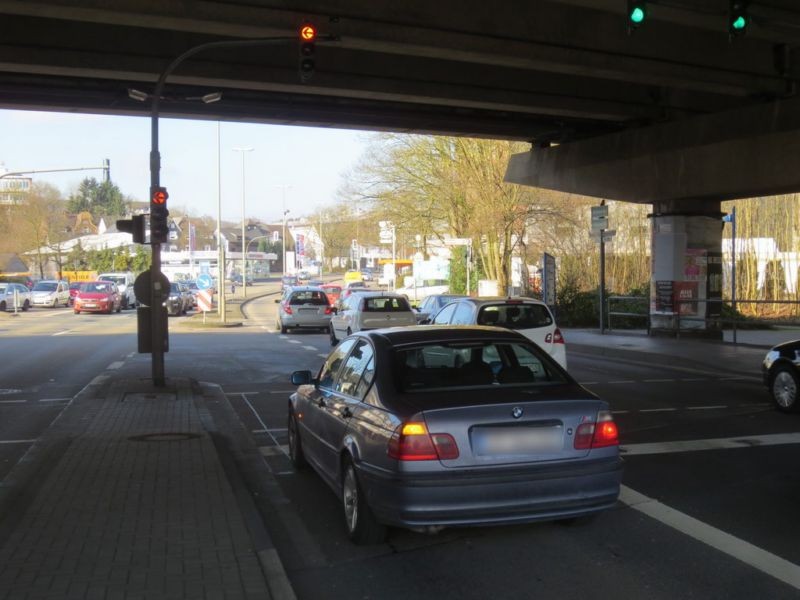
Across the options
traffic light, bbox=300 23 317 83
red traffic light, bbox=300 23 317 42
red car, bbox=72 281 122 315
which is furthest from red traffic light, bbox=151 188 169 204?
red car, bbox=72 281 122 315

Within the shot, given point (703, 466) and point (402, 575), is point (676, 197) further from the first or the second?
point (402, 575)

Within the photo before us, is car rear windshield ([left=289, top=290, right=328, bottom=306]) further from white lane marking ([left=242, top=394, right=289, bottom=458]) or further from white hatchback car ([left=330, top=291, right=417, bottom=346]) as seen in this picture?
white lane marking ([left=242, top=394, right=289, bottom=458])

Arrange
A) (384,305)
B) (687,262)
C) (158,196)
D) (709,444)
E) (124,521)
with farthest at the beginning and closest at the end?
(687,262)
(384,305)
(158,196)
(709,444)
(124,521)

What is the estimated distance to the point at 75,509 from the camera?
5902mm

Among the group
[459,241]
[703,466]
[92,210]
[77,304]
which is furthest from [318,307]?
[92,210]

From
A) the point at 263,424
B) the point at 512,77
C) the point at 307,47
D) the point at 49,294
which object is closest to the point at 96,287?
the point at 49,294

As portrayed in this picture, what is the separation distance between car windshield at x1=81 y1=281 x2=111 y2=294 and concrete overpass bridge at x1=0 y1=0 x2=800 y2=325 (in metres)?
28.2

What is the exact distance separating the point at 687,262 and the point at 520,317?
11756mm

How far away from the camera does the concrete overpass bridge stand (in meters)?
11.9

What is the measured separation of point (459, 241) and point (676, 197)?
1203cm

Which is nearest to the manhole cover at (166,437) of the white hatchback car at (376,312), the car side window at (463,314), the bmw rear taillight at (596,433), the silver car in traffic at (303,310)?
the bmw rear taillight at (596,433)

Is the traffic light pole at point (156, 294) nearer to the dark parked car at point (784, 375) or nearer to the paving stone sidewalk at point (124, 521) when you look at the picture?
the paving stone sidewalk at point (124, 521)

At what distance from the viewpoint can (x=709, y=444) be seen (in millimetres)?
8656

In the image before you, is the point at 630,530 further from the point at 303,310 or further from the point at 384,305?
the point at 303,310
